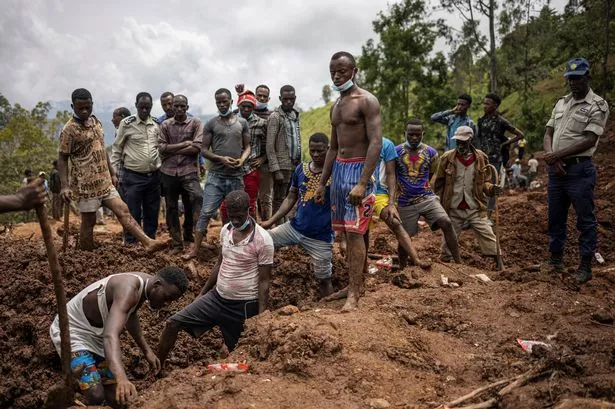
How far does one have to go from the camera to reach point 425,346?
3.52m

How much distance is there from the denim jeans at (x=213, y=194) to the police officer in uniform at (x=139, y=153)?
943 mm

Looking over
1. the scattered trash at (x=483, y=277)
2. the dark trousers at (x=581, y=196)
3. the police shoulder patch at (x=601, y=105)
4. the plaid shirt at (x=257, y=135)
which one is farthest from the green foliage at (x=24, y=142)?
the police shoulder patch at (x=601, y=105)

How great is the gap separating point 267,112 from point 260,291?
377cm

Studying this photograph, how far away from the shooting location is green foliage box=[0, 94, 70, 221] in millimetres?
18281

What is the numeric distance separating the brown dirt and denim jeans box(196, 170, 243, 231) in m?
0.57

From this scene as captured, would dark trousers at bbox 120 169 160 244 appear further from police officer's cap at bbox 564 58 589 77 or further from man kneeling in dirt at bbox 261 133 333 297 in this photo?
police officer's cap at bbox 564 58 589 77

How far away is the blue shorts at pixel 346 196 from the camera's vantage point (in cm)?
417

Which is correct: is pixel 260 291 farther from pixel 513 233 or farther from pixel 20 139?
pixel 20 139

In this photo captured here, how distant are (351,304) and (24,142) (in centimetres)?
2158

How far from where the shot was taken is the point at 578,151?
197 inches

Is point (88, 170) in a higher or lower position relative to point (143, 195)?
higher

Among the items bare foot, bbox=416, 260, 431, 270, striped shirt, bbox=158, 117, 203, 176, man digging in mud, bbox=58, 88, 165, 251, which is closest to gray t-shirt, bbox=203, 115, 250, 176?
striped shirt, bbox=158, 117, 203, 176

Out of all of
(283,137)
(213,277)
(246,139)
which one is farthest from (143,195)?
(213,277)

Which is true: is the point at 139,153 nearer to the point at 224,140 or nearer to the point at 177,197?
the point at 177,197
